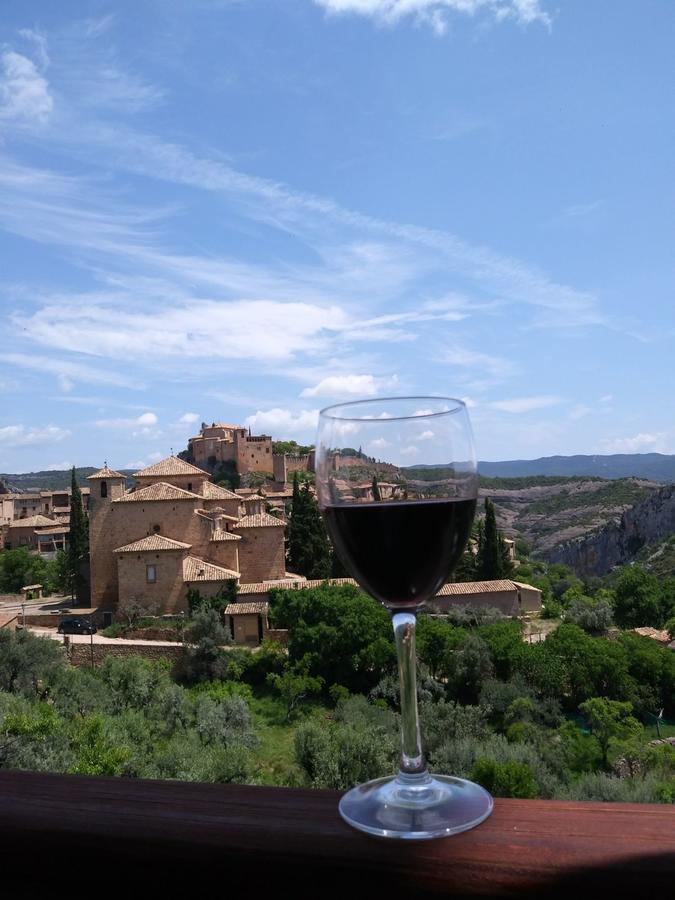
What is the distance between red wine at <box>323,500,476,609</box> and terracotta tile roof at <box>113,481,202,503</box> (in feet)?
76.0

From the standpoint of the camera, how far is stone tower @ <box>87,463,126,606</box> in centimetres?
2373

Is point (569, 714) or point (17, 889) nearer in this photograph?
point (17, 889)

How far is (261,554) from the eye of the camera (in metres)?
24.3

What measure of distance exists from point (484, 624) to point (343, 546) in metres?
22.5

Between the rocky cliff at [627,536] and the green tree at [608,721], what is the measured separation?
35422 mm

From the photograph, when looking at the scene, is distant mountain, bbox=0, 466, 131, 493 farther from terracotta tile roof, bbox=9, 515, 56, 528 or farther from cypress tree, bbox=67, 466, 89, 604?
cypress tree, bbox=67, 466, 89, 604

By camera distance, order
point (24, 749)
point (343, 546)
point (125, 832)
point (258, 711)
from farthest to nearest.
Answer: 1. point (258, 711)
2. point (24, 749)
3. point (343, 546)
4. point (125, 832)

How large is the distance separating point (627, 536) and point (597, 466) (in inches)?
4875

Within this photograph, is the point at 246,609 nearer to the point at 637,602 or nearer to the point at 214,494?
the point at 214,494

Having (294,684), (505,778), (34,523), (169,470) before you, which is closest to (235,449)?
(34,523)

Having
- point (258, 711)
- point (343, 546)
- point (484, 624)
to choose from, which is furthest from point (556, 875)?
point (484, 624)

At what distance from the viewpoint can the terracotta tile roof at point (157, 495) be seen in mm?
23672

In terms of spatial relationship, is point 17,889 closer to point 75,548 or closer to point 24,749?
point 24,749

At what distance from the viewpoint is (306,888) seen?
0.75 m
